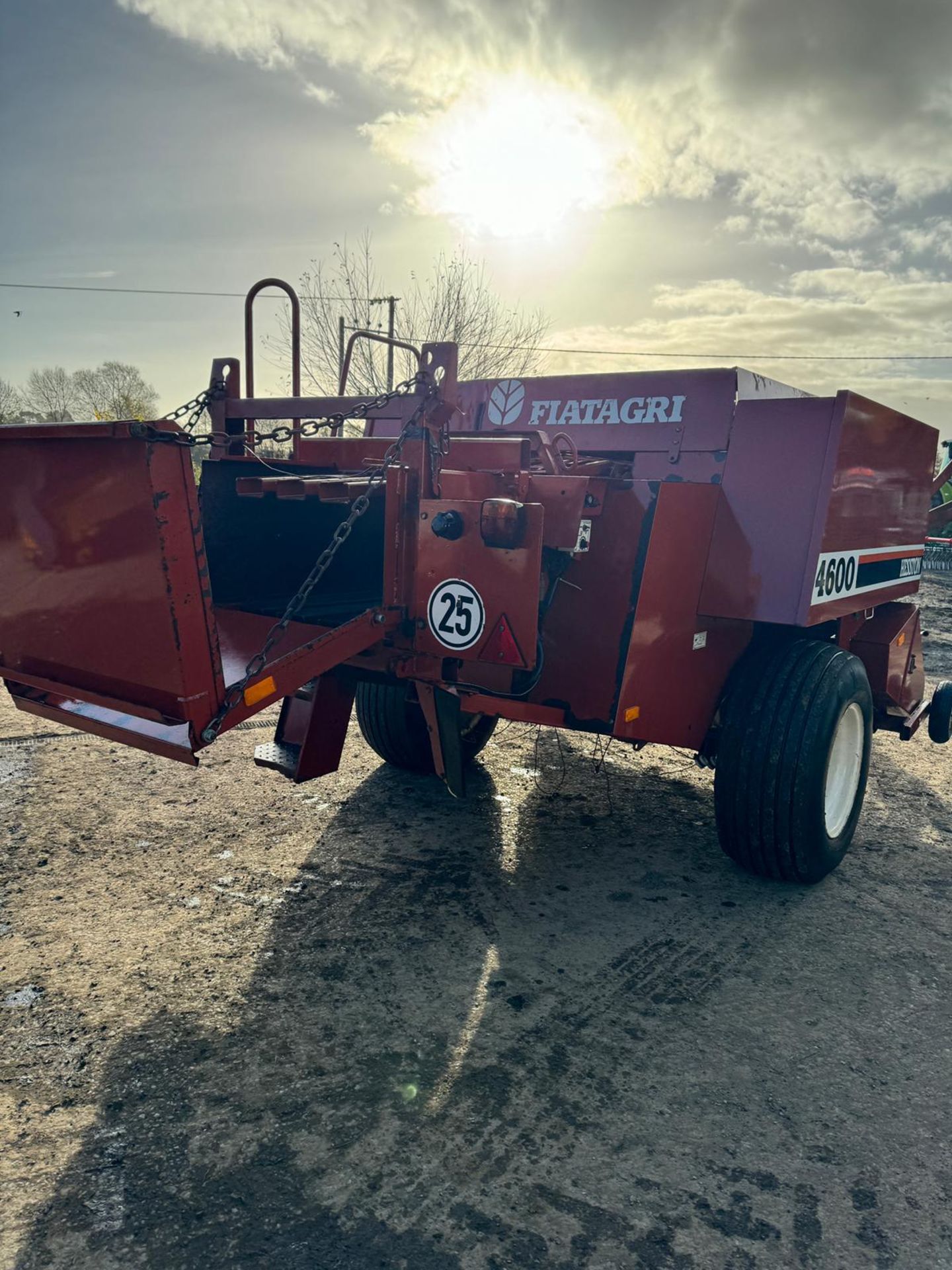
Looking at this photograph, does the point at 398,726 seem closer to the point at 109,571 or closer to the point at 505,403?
the point at 505,403

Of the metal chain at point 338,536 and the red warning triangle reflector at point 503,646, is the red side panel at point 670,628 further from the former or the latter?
the metal chain at point 338,536

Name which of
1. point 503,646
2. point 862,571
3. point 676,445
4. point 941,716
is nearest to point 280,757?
point 503,646

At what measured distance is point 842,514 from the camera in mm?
3523

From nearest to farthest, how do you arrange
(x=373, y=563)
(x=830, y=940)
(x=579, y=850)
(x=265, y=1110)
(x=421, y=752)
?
(x=265, y=1110)
(x=830, y=940)
(x=579, y=850)
(x=373, y=563)
(x=421, y=752)

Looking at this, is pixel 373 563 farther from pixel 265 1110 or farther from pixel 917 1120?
pixel 917 1120

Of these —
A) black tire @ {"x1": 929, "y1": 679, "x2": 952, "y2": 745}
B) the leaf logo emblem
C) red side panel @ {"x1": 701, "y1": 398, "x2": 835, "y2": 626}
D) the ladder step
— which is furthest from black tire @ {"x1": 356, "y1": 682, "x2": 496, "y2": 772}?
black tire @ {"x1": 929, "y1": 679, "x2": 952, "y2": 745}

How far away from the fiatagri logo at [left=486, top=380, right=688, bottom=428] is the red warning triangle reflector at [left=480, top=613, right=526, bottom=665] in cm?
144

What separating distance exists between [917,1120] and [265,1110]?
1.68 metres

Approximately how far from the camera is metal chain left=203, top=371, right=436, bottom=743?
2.61 m

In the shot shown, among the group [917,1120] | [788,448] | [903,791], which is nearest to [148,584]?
[788,448]

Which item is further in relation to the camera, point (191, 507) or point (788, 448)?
point (788, 448)

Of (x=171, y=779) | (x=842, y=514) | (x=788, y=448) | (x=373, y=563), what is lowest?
(x=171, y=779)

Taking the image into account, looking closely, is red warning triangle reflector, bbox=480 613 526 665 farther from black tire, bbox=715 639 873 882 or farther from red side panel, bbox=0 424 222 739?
black tire, bbox=715 639 873 882

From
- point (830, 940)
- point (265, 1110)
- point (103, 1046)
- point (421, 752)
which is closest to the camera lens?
point (265, 1110)
